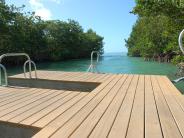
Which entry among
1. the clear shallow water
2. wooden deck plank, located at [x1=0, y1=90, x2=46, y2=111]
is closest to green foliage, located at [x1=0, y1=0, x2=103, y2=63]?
the clear shallow water

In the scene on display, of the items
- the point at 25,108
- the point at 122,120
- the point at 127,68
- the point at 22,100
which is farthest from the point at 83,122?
the point at 127,68

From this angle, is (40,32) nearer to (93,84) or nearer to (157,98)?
(93,84)

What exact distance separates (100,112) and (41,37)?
31.8 metres

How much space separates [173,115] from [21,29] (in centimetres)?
2622

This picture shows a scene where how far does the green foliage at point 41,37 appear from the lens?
2486 centimetres

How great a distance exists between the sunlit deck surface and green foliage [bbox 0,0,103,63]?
21496mm

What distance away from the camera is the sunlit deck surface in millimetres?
2469

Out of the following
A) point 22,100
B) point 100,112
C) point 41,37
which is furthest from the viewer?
point 41,37

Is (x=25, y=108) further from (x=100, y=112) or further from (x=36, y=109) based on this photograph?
(x=100, y=112)

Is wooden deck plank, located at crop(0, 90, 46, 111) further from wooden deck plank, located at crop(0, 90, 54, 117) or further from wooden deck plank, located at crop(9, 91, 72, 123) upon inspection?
wooden deck plank, located at crop(9, 91, 72, 123)

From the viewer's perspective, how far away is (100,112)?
3096mm

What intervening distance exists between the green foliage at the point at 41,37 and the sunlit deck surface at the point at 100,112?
21.5m

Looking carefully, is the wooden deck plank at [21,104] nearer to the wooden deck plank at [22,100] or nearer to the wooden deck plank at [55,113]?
the wooden deck plank at [22,100]

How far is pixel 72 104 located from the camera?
3529 millimetres
